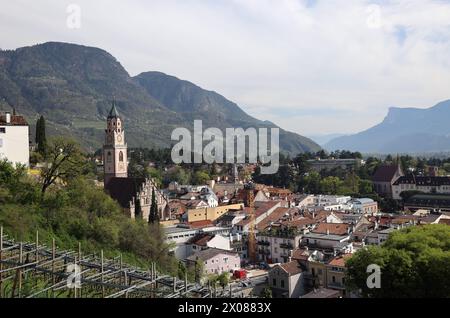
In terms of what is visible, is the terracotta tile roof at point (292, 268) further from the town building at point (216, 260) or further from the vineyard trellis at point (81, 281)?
the vineyard trellis at point (81, 281)

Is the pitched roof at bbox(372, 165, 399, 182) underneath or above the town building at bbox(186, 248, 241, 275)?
above

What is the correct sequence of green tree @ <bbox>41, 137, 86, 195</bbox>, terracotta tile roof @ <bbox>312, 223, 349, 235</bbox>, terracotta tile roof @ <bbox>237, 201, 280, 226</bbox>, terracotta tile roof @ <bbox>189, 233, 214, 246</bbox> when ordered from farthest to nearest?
terracotta tile roof @ <bbox>237, 201, 280, 226</bbox> → terracotta tile roof @ <bbox>312, 223, 349, 235</bbox> → terracotta tile roof @ <bbox>189, 233, 214, 246</bbox> → green tree @ <bbox>41, 137, 86, 195</bbox>

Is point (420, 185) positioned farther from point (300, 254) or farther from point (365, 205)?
point (300, 254)

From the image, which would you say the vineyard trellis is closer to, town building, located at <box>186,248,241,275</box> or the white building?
the white building

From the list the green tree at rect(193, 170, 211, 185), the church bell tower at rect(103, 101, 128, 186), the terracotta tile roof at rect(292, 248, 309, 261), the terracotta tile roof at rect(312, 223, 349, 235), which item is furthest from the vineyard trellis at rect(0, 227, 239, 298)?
the green tree at rect(193, 170, 211, 185)

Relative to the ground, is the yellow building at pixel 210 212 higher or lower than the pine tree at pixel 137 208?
lower

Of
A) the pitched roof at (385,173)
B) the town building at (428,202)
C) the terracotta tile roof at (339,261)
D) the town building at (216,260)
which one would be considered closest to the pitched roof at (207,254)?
the town building at (216,260)
